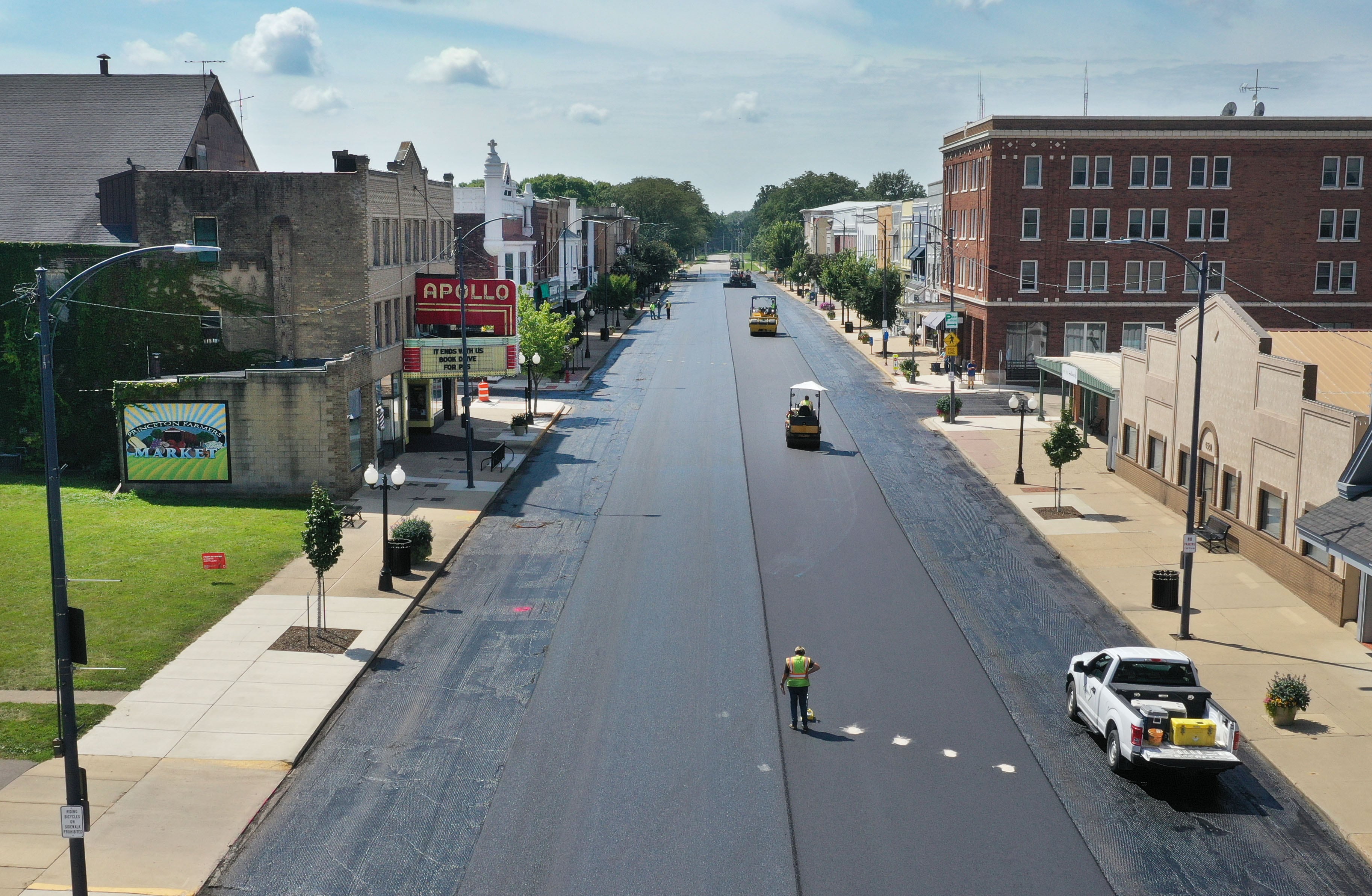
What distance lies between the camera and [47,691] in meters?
23.4

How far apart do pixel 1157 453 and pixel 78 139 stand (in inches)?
1747

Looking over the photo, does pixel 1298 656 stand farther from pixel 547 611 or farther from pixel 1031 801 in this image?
pixel 547 611

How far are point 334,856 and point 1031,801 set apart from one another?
10294 millimetres

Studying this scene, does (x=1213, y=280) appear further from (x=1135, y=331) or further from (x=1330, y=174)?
(x=1330, y=174)

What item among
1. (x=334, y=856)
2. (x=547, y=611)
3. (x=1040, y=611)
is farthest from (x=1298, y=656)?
(x=334, y=856)

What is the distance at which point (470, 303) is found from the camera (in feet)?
171

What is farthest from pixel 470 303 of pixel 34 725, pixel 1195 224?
pixel 1195 224

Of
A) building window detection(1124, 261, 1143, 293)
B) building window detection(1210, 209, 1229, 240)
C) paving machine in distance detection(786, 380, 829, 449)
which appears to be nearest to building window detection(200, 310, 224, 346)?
paving machine in distance detection(786, 380, 829, 449)

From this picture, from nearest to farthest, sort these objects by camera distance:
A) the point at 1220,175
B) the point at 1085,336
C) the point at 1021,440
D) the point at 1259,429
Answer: the point at 1259,429
the point at 1021,440
the point at 1220,175
the point at 1085,336

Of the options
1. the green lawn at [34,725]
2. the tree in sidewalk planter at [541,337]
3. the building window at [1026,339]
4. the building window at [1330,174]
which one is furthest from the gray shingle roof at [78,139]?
the building window at [1330,174]

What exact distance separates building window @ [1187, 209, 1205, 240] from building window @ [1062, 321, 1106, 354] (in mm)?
6664

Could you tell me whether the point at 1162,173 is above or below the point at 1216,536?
above

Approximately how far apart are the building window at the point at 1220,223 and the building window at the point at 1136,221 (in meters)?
3.62

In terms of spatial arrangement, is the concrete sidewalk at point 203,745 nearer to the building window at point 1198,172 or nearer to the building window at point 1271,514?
the building window at point 1271,514
